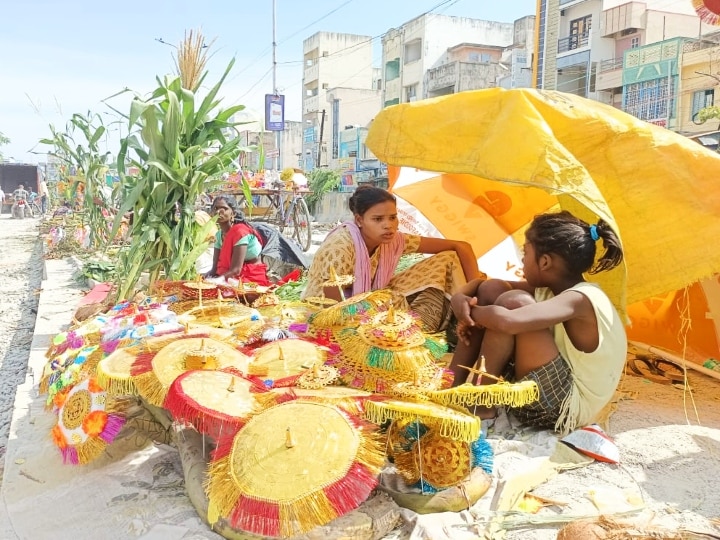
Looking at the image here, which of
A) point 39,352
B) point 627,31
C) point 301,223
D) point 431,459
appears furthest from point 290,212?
point 627,31

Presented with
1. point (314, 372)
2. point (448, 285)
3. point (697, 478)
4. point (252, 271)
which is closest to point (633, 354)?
point (448, 285)

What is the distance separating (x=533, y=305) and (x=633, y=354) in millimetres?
1732

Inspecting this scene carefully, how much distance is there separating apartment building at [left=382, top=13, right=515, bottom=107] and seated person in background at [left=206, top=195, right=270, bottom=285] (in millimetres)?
23548

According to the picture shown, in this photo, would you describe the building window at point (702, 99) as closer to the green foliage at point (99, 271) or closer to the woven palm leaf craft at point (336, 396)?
the green foliage at point (99, 271)

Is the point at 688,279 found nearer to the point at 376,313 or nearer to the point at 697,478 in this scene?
the point at 697,478

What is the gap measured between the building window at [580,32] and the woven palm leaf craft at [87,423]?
23193mm

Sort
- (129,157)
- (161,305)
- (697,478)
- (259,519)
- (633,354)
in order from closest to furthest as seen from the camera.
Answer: (259,519), (697,478), (161,305), (633,354), (129,157)

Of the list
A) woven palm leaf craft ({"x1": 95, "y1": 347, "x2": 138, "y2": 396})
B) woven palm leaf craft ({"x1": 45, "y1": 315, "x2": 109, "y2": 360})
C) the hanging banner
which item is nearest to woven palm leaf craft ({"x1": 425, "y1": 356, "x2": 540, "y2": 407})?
woven palm leaf craft ({"x1": 95, "y1": 347, "x2": 138, "y2": 396})

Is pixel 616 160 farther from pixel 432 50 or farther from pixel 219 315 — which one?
pixel 432 50

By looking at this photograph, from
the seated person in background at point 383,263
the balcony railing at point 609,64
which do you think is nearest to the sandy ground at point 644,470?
the seated person in background at point 383,263

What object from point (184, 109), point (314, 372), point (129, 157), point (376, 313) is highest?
point (184, 109)

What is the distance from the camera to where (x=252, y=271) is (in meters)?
4.85

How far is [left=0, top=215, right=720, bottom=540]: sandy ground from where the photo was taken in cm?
180

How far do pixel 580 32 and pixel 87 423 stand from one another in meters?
23.9
